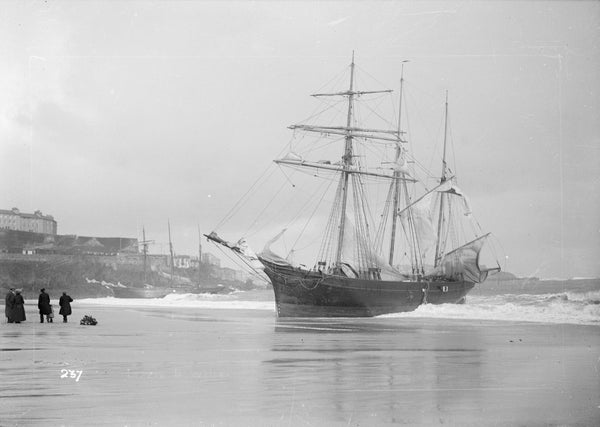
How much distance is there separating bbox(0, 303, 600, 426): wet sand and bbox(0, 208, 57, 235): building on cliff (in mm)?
137962

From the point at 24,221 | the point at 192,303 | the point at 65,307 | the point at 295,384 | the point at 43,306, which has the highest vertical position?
the point at 24,221

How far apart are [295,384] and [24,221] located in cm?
15213

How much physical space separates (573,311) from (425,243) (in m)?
20.4

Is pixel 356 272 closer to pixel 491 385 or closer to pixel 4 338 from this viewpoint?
pixel 4 338

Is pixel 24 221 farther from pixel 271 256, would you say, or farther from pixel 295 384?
pixel 295 384

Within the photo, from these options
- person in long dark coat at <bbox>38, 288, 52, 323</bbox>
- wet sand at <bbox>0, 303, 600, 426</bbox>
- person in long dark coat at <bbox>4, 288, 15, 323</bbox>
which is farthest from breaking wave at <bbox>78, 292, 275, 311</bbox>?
wet sand at <bbox>0, 303, 600, 426</bbox>

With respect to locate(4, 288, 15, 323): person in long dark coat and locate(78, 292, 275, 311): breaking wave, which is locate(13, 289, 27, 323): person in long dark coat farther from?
locate(78, 292, 275, 311): breaking wave

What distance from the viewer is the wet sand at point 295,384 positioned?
8.62 m

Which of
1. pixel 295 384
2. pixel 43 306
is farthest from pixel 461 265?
pixel 295 384

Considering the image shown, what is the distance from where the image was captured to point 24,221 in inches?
6029

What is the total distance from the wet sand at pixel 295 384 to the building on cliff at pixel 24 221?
453ft

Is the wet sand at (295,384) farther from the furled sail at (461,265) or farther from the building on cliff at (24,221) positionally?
the building on cliff at (24,221)

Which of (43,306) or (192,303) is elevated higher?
(43,306)

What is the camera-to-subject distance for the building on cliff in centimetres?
14938
